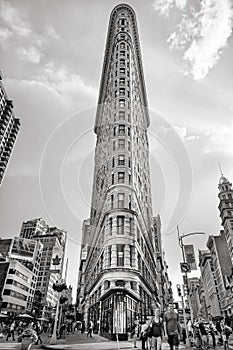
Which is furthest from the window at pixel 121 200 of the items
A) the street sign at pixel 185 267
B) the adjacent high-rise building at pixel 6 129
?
the adjacent high-rise building at pixel 6 129

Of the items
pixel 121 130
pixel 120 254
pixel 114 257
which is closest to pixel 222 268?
pixel 121 130

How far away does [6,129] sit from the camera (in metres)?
112

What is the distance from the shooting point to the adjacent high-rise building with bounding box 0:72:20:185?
10610 cm

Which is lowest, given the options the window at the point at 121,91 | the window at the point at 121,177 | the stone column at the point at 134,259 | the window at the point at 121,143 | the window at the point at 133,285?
the window at the point at 133,285

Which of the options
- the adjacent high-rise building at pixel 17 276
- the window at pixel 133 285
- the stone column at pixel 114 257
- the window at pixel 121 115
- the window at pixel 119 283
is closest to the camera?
the window at pixel 119 283

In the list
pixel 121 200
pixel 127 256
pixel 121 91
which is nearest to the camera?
pixel 127 256

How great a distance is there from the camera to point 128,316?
76.5 feet

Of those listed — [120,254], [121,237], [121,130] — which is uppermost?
[121,130]

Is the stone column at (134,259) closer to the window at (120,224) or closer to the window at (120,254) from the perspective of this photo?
the window at (120,254)

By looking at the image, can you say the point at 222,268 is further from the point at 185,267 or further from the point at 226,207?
the point at 185,267

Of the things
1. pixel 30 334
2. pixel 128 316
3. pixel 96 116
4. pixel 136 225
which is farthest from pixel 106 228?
pixel 96 116

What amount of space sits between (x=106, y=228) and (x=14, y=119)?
10451 centimetres

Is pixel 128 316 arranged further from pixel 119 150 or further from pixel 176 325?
pixel 119 150

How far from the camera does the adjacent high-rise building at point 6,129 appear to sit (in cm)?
10610
